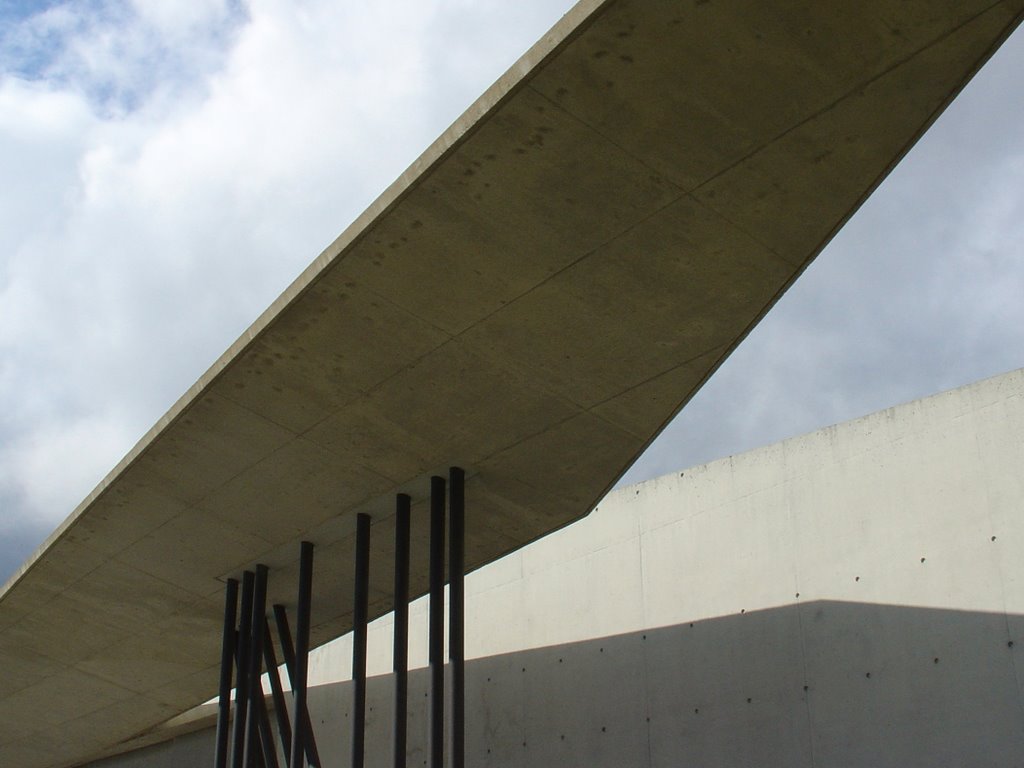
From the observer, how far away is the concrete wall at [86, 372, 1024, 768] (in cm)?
1251

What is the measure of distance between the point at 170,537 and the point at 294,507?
56.3 inches

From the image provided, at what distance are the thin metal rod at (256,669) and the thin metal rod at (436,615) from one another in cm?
259

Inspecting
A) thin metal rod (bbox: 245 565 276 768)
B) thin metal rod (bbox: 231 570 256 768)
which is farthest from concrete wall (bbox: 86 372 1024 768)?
thin metal rod (bbox: 231 570 256 768)

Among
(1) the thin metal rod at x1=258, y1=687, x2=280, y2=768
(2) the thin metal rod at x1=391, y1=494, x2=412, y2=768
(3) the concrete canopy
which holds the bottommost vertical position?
(1) the thin metal rod at x1=258, y1=687, x2=280, y2=768

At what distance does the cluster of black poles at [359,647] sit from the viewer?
10.4 metres

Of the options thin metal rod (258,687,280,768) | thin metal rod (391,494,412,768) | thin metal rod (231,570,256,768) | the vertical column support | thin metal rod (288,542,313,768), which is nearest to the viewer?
thin metal rod (391,494,412,768)

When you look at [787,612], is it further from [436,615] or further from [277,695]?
[277,695]

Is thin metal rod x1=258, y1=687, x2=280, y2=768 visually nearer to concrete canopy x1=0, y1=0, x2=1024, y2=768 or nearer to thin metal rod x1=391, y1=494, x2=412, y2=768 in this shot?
concrete canopy x1=0, y1=0, x2=1024, y2=768

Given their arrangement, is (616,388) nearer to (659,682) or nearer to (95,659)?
(659,682)

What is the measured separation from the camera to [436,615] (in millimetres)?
10719

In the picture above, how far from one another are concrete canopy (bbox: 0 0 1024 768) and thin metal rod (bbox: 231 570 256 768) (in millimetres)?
373

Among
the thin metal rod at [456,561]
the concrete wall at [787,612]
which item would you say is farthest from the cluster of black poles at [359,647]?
the concrete wall at [787,612]

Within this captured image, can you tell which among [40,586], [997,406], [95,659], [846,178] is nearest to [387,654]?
[95,659]

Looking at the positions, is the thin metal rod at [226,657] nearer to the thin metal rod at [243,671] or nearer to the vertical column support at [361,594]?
the thin metal rod at [243,671]
